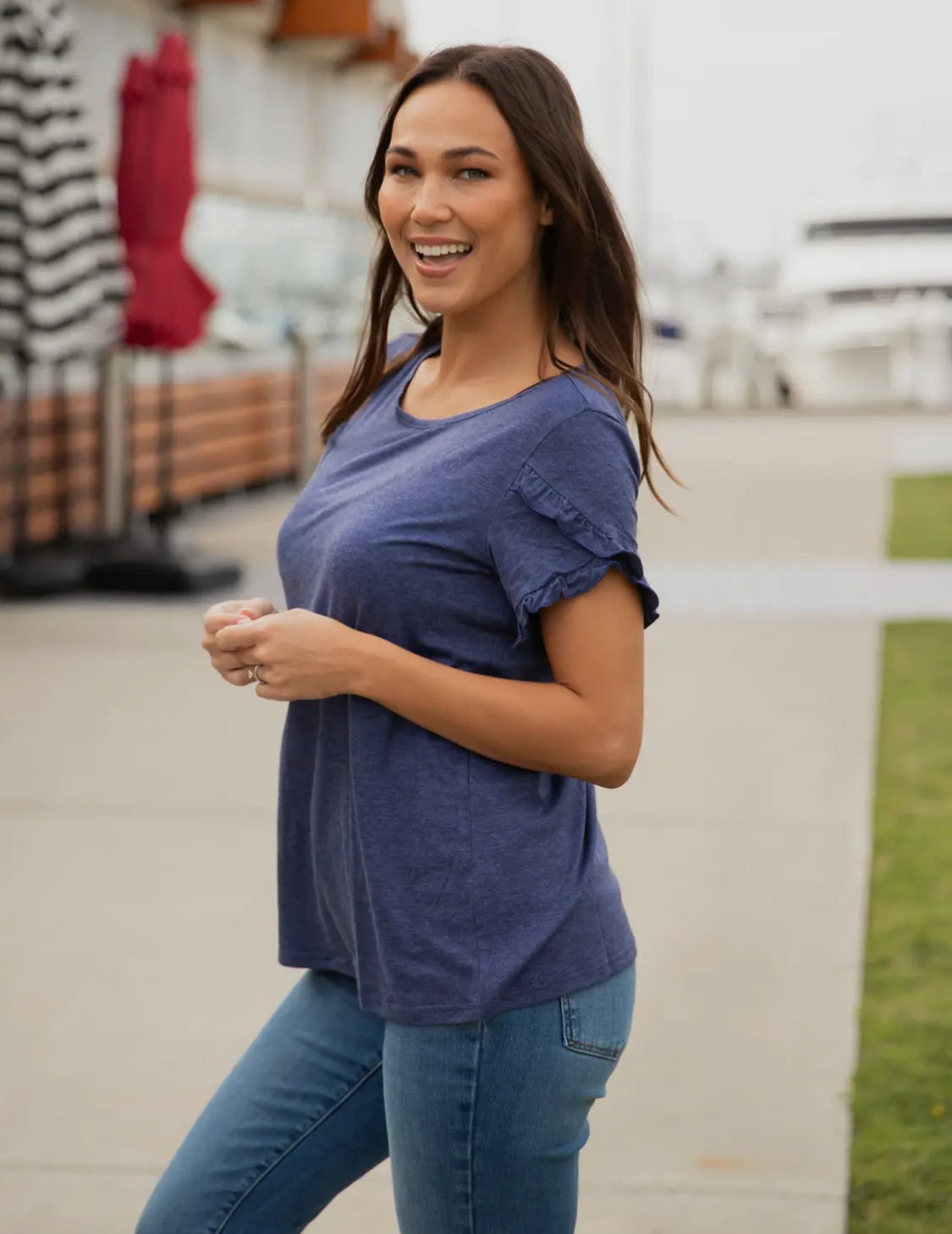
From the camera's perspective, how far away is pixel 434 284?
1892 mm

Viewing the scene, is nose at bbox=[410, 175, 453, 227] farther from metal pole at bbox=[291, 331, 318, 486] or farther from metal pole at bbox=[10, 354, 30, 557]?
metal pole at bbox=[291, 331, 318, 486]

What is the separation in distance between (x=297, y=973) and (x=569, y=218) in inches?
114

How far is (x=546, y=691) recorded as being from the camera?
181cm

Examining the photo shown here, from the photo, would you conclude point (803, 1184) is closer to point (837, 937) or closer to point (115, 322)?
point (837, 937)

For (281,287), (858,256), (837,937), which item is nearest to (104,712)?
(837,937)

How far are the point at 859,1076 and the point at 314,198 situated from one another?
13.5 meters

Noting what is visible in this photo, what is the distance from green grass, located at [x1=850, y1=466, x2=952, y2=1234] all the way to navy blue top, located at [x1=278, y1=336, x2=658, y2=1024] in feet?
5.36

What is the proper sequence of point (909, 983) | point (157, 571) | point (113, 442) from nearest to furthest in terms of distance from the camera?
point (909, 983) < point (157, 571) < point (113, 442)

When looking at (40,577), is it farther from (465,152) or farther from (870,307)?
(870,307)

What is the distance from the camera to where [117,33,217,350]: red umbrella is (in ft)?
30.2

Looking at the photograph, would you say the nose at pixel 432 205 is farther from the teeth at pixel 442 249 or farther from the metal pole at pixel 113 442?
the metal pole at pixel 113 442

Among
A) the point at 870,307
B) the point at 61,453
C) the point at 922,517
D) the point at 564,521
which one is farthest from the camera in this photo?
the point at 870,307

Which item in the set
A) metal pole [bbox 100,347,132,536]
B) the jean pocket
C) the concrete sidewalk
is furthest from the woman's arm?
metal pole [bbox 100,347,132,536]

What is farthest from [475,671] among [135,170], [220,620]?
[135,170]
